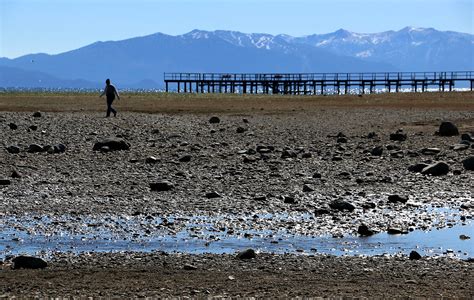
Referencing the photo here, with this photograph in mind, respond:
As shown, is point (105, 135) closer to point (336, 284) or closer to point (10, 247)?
point (10, 247)

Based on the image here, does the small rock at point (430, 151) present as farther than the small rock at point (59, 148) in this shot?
Yes

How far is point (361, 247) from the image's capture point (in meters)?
13.6

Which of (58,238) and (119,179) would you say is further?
(119,179)

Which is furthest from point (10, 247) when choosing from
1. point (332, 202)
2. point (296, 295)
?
point (332, 202)

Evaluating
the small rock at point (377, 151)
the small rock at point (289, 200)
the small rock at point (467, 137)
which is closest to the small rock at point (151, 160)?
the small rock at point (377, 151)

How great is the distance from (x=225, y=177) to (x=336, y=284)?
10646 millimetres

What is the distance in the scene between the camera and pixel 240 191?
19.3 m

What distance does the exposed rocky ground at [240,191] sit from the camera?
1118 cm

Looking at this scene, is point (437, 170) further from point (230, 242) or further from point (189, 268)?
point (189, 268)

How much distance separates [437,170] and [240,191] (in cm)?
513

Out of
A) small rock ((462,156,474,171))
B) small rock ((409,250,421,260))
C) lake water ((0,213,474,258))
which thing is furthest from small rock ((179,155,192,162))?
small rock ((409,250,421,260))

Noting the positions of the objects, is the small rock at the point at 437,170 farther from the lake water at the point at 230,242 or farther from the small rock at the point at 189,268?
the small rock at the point at 189,268

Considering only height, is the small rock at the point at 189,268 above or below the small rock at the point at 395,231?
above

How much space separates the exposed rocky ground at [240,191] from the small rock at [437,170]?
6cm
